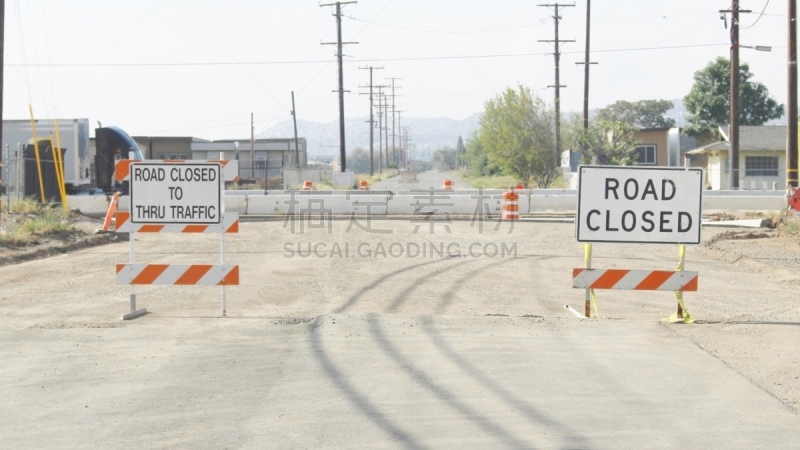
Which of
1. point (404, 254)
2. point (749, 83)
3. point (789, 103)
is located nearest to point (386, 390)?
point (404, 254)

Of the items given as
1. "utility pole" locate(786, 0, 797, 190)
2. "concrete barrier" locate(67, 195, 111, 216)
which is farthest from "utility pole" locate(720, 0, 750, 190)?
"concrete barrier" locate(67, 195, 111, 216)

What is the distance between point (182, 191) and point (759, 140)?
154 ft

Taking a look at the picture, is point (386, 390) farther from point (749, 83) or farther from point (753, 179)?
point (749, 83)

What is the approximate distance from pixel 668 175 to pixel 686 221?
55 cm

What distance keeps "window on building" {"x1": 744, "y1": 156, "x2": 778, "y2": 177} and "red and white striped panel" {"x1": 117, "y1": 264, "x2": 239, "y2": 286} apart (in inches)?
1818

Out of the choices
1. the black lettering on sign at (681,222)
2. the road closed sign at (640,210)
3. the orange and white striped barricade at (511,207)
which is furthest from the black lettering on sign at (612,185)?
the orange and white striped barricade at (511,207)

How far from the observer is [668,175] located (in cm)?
1022

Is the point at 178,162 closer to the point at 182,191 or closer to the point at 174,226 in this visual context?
the point at 182,191

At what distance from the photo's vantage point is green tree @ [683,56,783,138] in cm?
7188

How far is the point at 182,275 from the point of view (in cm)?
1091

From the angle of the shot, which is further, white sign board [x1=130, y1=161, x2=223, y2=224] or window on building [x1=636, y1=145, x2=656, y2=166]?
window on building [x1=636, y1=145, x2=656, y2=166]

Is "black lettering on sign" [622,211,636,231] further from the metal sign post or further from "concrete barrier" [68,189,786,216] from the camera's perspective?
"concrete barrier" [68,189,786,216]

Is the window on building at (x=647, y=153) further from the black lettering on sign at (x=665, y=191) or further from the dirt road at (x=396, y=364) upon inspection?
the black lettering on sign at (x=665, y=191)

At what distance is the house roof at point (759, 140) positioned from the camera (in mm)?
50656
